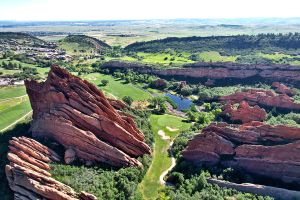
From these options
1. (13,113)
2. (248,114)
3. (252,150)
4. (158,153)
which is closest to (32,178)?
(158,153)

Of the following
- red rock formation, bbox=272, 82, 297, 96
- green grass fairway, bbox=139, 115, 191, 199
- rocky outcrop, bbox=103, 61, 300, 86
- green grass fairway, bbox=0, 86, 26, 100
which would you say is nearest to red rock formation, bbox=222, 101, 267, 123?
green grass fairway, bbox=139, 115, 191, 199

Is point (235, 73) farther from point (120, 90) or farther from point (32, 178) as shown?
point (32, 178)

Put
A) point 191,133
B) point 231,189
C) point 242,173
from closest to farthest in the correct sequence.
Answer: point 231,189 → point 242,173 → point 191,133

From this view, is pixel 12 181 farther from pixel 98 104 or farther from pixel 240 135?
pixel 240 135

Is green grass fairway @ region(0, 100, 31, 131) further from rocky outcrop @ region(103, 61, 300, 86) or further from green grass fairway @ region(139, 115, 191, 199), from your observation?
rocky outcrop @ region(103, 61, 300, 86)

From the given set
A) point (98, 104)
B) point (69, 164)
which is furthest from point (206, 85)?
point (69, 164)
